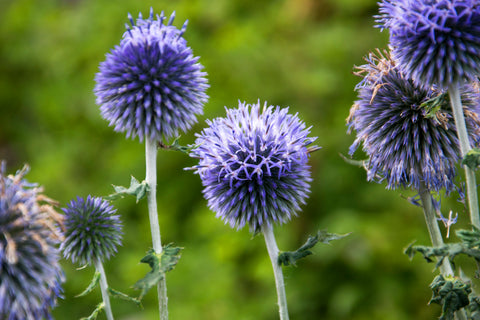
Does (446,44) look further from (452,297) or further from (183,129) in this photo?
(183,129)

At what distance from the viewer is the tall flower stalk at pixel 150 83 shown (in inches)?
79.9

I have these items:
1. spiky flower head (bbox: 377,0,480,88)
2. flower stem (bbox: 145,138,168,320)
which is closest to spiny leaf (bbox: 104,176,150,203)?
flower stem (bbox: 145,138,168,320)

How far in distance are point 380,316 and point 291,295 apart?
0.74m

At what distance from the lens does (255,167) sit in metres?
2.01

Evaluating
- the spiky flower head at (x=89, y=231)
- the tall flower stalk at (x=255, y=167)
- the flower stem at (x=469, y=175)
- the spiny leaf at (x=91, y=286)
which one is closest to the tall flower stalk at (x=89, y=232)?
the spiky flower head at (x=89, y=231)

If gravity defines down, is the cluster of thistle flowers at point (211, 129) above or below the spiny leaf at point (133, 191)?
above

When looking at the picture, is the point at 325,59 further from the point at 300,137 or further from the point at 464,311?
the point at 464,311

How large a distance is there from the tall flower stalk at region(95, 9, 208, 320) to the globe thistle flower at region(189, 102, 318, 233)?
16 centimetres

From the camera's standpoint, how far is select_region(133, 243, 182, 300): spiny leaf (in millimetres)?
1551

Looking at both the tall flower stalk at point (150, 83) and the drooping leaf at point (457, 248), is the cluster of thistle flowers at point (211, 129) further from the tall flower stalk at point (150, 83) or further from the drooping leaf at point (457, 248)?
the drooping leaf at point (457, 248)

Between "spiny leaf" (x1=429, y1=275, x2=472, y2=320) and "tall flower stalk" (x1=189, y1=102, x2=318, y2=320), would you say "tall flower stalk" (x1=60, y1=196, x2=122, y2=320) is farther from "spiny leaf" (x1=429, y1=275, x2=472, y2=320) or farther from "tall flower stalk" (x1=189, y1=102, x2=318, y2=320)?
"spiny leaf" (x1=429, y1=275, x2=472, y2=320)

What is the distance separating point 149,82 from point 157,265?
30.4 inches

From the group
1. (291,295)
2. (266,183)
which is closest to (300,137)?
(266,183)

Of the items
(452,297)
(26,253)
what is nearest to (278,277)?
(452,297)
